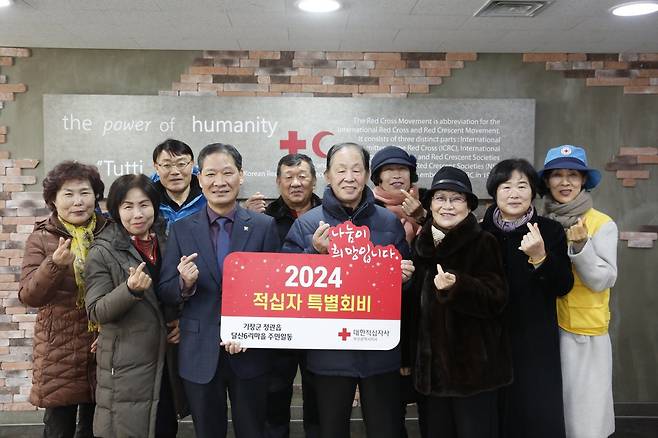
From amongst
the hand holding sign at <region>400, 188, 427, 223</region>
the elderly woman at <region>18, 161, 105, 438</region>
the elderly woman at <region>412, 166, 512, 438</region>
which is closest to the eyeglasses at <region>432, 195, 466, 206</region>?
the elderly woman at <region>412, 166, 512, 438</region>

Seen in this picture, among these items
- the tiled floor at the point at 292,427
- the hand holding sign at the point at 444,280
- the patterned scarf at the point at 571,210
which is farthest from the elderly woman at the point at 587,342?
the tiled floor at the point at 292,427

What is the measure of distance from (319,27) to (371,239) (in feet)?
5.66

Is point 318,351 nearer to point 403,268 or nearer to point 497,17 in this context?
point 403,268

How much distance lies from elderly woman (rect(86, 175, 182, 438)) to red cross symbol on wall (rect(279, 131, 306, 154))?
5.37 ft

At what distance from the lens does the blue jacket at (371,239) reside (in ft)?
7.02

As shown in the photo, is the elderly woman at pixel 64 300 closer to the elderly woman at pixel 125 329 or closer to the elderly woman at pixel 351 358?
the elderly woman at pixel 125 329

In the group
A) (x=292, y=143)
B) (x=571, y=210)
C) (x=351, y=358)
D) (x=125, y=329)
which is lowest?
(x=351, y=358)

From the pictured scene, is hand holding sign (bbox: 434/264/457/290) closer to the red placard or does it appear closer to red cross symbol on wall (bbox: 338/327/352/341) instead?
the red placard

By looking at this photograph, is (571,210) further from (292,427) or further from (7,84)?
(7,84)

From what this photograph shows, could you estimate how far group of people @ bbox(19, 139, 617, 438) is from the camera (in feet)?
6.95

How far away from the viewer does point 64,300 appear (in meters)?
2.51

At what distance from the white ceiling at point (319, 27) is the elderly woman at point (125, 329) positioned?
1324 mm

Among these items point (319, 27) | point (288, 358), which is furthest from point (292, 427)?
point (319, 27)

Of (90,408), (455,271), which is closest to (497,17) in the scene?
(455,271)
